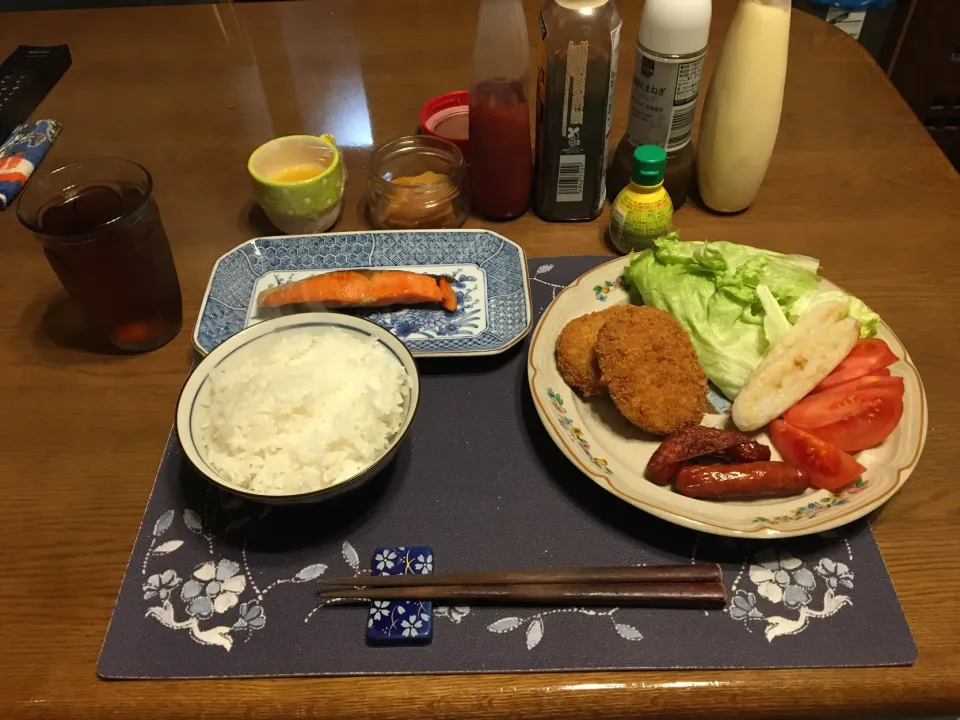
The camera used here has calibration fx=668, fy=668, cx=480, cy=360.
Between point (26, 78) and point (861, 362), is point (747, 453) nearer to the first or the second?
point (861, 362)

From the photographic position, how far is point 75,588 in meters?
0.94

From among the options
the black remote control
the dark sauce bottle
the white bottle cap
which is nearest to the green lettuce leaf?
the dark sauce bottle

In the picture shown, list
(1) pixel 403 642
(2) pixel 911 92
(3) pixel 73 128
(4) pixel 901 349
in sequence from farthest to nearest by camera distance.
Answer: (2) pixel 911 92 < (3) pixel 73 128 < (4) pixel 901 349 < (1) pixel 403 642

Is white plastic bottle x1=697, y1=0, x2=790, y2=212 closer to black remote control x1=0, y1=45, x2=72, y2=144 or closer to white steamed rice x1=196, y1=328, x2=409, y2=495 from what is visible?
white steamed rice x1=196, y1=328, x2=409, y2=495

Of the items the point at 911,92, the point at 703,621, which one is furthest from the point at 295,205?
the point at 911,92

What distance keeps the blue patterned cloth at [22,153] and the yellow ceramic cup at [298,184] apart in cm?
61

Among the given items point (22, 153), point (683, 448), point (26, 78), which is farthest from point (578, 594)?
point (26, 78)

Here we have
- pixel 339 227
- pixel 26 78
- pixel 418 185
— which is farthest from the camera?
pixel 26 78

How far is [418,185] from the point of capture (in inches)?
56.5

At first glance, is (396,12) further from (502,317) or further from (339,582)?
(339,582)

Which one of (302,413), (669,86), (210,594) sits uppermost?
(669,86)

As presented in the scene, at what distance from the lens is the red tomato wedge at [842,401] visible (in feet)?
3.36

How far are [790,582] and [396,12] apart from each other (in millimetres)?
2133

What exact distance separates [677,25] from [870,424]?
0.77 metres
